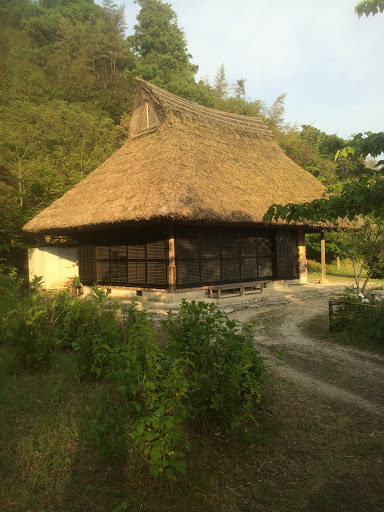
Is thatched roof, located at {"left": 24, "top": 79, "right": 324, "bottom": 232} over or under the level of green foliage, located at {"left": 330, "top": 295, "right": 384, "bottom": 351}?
over

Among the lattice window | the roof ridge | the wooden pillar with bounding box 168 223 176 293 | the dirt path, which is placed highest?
the roof ridge

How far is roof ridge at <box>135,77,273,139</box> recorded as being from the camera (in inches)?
530

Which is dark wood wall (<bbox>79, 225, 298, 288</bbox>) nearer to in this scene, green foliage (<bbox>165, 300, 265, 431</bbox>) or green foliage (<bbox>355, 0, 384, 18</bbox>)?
green foliage (<bbox>165, 300, 265, 431</bbox>)

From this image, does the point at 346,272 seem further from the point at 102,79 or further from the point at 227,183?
the point at 102,79

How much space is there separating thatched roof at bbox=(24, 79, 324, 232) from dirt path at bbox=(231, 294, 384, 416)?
3.59m

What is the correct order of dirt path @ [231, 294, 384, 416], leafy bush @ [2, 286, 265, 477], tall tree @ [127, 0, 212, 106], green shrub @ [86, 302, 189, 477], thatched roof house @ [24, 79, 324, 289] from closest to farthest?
green shrub @ [86, 302, 189, 477], leafy bush @ [2, 286, 265, 477], dirt path @ [231, 294, 384, 416], thatched roof house @ [24, 79, 324, 289], tall tree @ [127, 0, 212, 106]

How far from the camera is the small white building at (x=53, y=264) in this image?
13.7 m

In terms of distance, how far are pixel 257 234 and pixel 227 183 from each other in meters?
2.51

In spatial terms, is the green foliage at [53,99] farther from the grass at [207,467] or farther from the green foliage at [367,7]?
the green foliage at [367,7]

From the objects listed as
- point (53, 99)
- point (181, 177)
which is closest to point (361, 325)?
point (181, 177)

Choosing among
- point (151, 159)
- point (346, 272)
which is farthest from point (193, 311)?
point (346, 272)

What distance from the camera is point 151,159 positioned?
37.5 ft

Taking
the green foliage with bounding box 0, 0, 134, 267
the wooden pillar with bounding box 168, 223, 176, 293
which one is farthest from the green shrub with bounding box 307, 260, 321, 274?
the green foliage with bounding box 0, 0, 134, 267

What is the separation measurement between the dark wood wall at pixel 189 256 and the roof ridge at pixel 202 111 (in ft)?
18.5
